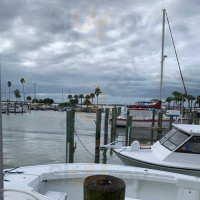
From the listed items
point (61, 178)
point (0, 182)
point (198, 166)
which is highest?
point (0, 182)

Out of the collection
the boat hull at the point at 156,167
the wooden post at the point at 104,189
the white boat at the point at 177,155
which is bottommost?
the boat hull at the point at 156,167

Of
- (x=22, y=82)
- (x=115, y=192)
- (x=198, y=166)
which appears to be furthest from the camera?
(x=22, y=82)

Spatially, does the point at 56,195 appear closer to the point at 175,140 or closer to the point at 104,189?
the point at 104,189

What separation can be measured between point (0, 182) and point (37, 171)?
286cm

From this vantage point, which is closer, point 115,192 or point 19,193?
point 19,193

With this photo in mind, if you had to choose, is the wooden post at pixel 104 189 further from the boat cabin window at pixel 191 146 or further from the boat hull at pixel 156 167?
the boat cabin window at pixel 191 146

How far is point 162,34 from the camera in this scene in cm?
1906

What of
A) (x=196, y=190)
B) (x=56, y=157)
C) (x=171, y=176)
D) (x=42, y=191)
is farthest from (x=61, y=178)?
(x=56, y=157)

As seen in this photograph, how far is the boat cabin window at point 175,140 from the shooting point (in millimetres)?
7246

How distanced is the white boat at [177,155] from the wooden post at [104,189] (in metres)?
5.05

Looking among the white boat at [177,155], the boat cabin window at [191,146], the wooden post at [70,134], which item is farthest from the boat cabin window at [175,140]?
the wooden post at [70,134]

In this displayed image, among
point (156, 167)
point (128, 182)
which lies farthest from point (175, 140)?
point (128, 182)

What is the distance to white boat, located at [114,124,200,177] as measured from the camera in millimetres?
6836

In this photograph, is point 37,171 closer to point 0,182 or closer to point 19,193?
point 19,193
